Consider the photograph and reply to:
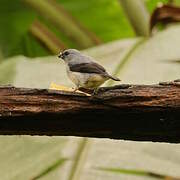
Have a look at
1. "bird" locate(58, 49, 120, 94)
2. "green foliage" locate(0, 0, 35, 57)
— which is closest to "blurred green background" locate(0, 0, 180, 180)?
"green foliage" locate(0, 0, 35, 57)

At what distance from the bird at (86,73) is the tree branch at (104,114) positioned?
10 centimetres

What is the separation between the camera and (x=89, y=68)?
171 cm

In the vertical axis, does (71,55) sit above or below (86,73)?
above

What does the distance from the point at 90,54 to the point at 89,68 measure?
3.26 ft

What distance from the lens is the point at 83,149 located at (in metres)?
2.02

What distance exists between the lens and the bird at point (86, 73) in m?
1.69

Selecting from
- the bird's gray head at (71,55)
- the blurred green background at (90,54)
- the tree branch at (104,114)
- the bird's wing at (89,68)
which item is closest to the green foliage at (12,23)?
the blurred green background at (90,54)

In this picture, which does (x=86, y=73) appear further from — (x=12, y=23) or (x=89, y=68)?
(x=12, y=23)

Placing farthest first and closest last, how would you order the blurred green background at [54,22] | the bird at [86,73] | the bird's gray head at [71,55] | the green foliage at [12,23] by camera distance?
1. the green foliage at [12,23]
2. the blurred green background at [54,22]
3. the bird's gray head at [71,55]
4. the bird at [86,73]

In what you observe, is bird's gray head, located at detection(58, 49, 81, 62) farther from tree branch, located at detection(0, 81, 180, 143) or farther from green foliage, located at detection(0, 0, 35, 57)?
green foliage, located at detection(0, 0, 35, 57)

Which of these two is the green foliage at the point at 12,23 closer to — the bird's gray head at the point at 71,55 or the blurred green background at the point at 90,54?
the blurred green background at the point at 90,54

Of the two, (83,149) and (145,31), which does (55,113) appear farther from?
(145,31)

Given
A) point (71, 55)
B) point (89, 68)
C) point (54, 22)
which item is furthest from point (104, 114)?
point (54, 22)

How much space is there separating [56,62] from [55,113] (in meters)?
1.17
